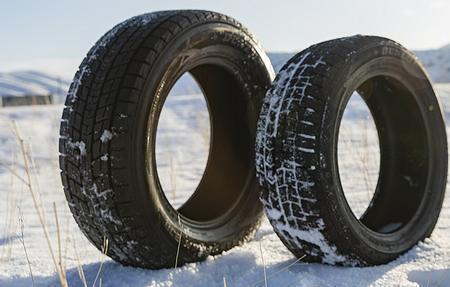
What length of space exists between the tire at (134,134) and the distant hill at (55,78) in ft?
63.3

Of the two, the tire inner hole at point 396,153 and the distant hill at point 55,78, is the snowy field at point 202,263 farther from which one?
the distant hill at point 55,78

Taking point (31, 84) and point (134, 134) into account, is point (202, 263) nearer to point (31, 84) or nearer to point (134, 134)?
point (134, 134)

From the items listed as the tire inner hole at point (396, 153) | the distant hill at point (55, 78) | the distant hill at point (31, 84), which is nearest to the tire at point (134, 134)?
the tire inner hole at point (396, 153)

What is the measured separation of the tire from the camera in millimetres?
2021

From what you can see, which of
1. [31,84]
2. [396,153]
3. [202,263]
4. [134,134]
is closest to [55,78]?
[31,84]

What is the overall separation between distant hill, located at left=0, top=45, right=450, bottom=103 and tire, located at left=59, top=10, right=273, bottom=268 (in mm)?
19283

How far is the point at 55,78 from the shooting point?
100ft

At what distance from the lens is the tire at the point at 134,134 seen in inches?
79.6

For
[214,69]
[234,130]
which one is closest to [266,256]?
[234,130]

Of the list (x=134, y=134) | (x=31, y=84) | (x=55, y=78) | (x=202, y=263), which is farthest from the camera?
(x=55, y=78)

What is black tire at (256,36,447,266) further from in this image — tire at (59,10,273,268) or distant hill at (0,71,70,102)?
distant hill at (0,71,70,102)

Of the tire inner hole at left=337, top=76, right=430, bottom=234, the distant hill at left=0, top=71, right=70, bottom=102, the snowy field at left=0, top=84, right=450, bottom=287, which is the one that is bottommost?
the distant hill at left=0, top=71, right=70, bottom=102

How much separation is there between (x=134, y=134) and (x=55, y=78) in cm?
3043

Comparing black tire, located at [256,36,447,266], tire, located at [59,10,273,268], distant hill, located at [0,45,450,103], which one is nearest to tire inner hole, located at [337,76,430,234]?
black tire, located at [256,36,447,266]
